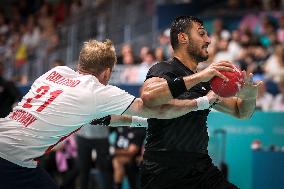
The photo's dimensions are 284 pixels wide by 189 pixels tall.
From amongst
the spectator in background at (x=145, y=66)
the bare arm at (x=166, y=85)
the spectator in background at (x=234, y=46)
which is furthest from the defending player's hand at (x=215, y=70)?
the spectator in background at (x=234, y=46)

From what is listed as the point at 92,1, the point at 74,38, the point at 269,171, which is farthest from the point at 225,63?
the point at 92,1

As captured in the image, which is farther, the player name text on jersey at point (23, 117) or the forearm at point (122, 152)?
the forearm at point (122, 152)

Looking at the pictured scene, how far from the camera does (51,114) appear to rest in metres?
4.89

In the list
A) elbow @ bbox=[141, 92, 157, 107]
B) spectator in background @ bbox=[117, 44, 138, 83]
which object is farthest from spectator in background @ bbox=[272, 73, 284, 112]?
elbow @ bbox=[141, 92, 157, 107]

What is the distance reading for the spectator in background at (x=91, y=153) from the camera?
34.2 ft

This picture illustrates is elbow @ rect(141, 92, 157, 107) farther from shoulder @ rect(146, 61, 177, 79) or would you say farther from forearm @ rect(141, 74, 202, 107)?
shoulder @ rect(146, 61, 177, 79)

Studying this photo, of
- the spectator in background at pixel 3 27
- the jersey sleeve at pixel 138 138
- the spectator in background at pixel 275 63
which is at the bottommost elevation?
the jersey sleeve at pixel 138 138

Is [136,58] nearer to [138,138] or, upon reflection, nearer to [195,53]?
[138,138]

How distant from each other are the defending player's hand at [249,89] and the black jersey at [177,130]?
0.37 m

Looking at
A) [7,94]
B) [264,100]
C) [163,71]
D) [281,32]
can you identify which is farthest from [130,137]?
[163,71]

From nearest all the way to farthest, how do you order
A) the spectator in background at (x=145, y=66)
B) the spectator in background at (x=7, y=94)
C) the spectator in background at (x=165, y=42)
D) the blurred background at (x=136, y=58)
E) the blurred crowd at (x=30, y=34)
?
the blurred background at (x=136, y=58)
the spectator in background at (x=7, y=94)
the spectator in background at (x=145, y=66)
the spectator in background at (x=165, y=42)
the blurred crowd at (x=30, y=34)

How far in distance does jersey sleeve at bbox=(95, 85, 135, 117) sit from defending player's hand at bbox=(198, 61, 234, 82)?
1.86 feet

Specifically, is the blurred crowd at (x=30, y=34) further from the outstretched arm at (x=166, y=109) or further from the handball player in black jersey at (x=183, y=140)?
the outstretched arm at (x=166, y=109)

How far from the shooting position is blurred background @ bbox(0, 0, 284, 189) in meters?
9.85
